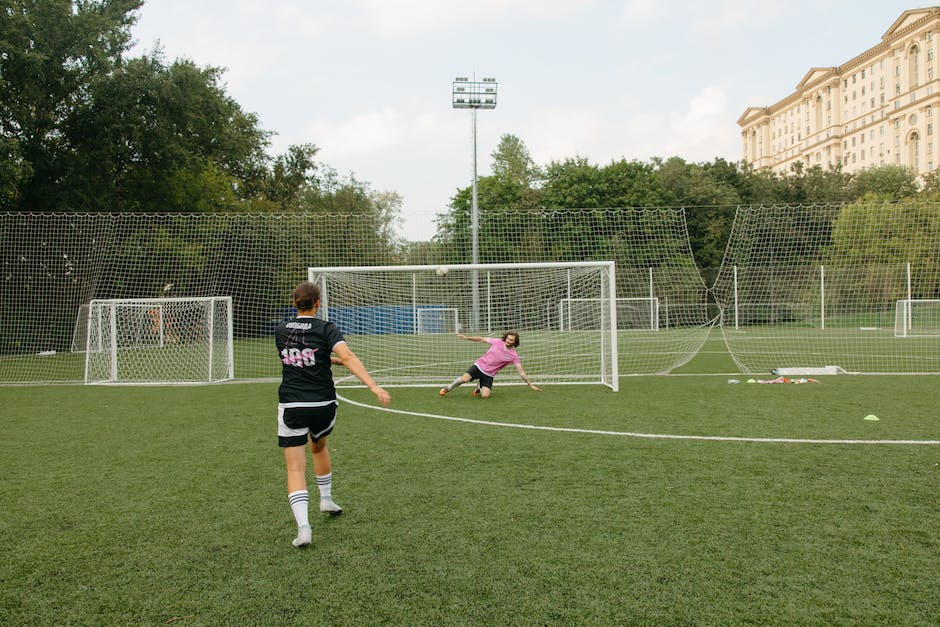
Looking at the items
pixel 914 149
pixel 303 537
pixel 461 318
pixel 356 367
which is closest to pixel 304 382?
pixel 356 367

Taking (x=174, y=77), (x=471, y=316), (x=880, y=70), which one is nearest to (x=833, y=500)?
(x=471, y=316)

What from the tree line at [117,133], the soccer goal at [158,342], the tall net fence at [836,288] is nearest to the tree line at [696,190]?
the tall net fence at [836,288]

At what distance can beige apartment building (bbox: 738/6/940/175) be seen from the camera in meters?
74.1

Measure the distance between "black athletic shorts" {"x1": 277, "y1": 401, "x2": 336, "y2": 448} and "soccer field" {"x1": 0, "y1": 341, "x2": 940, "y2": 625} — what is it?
2.00ft

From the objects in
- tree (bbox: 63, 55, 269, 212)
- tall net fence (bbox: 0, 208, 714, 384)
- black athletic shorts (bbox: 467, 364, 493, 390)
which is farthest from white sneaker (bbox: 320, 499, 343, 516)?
tree (bbox: 63, 55, 269, 212)

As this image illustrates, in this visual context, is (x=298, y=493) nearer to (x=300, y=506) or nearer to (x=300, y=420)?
(x=300, y=506)

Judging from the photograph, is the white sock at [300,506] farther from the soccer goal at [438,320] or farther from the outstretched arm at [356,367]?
the soccer goal at [438,320]

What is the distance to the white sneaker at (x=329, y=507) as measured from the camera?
4.64 metres

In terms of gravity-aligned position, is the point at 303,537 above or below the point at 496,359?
below

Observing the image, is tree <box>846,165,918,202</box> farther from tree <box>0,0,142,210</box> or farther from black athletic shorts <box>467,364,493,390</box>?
black athletic shorts <box>467,364,493,390</box>

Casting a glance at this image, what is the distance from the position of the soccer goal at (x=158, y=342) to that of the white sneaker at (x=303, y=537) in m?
10.2

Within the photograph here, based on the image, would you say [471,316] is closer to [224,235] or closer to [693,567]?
[224,235]

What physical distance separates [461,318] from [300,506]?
1429 centimetres

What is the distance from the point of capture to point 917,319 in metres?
23.7
